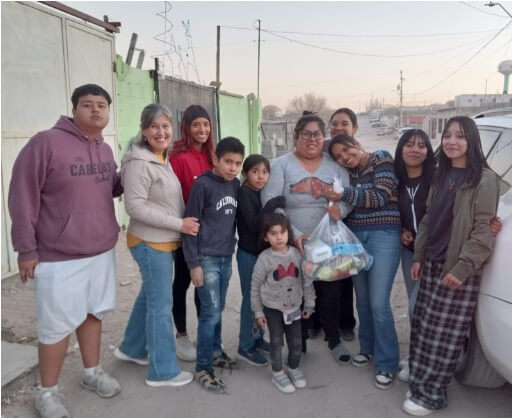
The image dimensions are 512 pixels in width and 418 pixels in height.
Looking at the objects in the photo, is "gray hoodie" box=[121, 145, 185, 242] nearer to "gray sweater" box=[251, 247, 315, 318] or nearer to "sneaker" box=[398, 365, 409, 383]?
"gray sweater" box=[251, 247, 315, 318]

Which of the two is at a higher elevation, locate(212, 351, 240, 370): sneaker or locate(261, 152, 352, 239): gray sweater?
locate(261, 152, 352, 239): gray sweater

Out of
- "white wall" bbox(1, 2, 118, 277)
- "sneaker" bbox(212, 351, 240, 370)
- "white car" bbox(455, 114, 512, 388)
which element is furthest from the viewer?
"white wall" bbox(1, 2, 118, 277)

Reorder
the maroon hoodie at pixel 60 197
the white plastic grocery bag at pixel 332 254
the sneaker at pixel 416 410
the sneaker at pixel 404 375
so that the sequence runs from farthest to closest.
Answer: the sneaker at pixel 404 375, the white plastic grocery bag at pixel 332 254, the sneaker at pixel 416 410, the maroon hoodie at pixel 60 197

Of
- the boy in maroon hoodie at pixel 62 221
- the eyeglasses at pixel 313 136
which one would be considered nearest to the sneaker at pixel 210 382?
the boy in maroon hoodie at pixel 62 221

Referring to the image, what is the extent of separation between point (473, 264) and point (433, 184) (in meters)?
0.57

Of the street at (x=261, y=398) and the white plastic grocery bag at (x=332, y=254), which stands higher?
the white plastic grocery bag at (x=332, y=254)

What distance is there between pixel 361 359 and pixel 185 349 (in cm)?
130

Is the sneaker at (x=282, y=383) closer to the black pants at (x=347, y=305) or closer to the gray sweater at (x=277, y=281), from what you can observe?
the gray sweater at (x=277, y=281)

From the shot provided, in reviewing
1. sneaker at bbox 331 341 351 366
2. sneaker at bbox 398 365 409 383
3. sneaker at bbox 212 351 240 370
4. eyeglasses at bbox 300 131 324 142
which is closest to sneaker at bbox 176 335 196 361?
sneaker at bbox 212 351 240 370

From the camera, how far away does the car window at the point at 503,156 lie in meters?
2.73

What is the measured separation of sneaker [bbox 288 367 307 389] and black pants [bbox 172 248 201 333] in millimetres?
795

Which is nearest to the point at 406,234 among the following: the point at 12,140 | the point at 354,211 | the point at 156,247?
the point at 354,211

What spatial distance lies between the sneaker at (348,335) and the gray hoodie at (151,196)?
1.72 meters

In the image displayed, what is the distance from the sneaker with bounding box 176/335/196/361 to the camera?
344 cm
